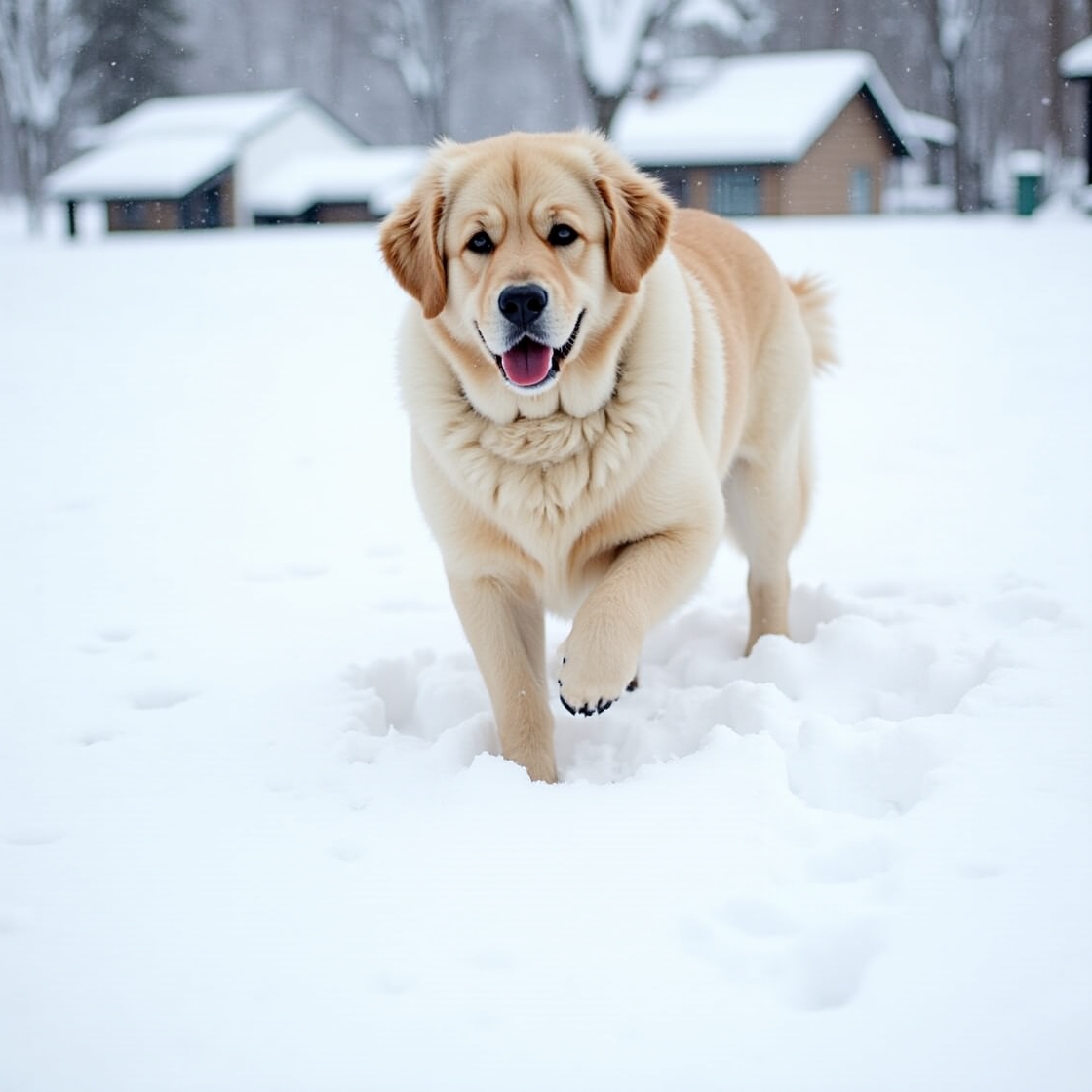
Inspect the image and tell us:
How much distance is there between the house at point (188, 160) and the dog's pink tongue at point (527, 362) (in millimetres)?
31470

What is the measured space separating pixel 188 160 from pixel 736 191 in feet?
51.6

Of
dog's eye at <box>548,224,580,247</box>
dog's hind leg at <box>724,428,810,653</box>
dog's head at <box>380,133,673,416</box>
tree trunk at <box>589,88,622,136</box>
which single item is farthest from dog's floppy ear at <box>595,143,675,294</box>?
tree trunk at <box>589,88,622,136</box>

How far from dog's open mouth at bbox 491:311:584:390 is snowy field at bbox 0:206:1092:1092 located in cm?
97

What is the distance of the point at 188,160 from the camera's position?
32531mm

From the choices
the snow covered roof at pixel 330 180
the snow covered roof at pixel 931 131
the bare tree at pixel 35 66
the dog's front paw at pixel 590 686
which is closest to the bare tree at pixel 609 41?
the snow covered roof at pixel 330 180

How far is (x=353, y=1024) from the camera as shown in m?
1.92

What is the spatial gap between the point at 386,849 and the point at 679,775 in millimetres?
700

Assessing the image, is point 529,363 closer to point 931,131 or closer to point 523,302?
point 523,302

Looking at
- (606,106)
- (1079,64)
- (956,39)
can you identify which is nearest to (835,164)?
(956,39)

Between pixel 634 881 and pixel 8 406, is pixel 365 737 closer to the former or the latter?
pixel 634 881

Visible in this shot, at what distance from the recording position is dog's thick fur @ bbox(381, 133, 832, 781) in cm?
296

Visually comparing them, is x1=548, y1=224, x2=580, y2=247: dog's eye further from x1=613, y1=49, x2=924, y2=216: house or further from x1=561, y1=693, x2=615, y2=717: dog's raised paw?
x1=613, y1=49, x2=924, y2=216: house

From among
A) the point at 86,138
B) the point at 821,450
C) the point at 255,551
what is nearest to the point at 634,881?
the point at 255,551

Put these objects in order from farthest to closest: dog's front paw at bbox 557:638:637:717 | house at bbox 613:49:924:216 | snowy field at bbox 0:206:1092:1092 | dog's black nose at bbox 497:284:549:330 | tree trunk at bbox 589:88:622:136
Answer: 1. house at bbox 613:49:924:216
2. tree trunk at bbox 589:88:622:136
3. dog's black nose at bbox 497:284:549:330
4. dog's front paw at bbox 557:638:637:717
5. snowy field at bbox 0:206:1092:1092
